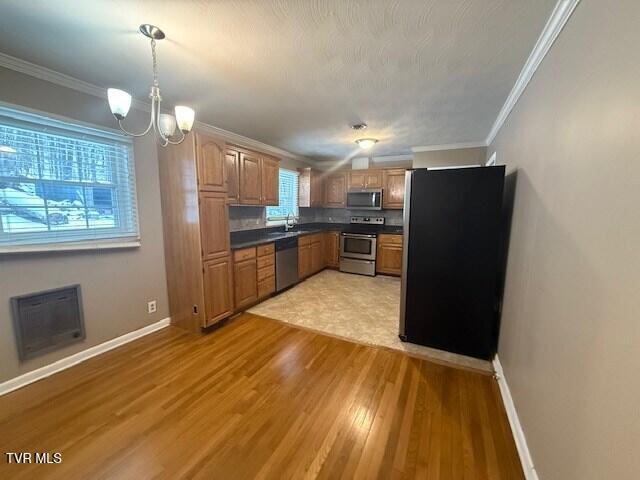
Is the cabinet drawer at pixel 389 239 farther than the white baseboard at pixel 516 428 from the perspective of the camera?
Yes

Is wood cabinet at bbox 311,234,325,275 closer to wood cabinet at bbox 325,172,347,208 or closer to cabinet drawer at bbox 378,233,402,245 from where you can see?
wood cabinet at bbox 325,172,347,208

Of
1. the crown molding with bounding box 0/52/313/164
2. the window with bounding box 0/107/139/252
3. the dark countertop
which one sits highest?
the crown molding with bounding box 0/52/313/164

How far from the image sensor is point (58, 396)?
1.90 m

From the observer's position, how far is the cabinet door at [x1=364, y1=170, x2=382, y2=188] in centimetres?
537

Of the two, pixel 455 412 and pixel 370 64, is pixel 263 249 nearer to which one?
pixel 370 64

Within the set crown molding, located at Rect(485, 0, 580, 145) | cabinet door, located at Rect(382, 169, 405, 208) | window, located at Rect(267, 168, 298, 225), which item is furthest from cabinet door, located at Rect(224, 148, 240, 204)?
cabinet door, located at Rect(382, 169, 405, 208)

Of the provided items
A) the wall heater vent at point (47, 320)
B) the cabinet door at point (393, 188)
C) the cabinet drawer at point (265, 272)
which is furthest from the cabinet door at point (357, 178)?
the wall heater vent at point (47, 320)

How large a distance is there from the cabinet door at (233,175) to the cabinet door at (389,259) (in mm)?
3027

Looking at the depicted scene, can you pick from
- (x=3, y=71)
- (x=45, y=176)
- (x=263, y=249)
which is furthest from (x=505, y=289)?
(x=3, y=71)

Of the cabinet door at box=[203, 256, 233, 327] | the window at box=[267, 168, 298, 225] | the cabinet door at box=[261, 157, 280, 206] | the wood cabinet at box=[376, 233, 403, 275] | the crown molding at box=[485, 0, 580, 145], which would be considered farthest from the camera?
the wood cabinet at box=[376, 233, 403, 275]

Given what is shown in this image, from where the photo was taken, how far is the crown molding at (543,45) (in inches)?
52.4

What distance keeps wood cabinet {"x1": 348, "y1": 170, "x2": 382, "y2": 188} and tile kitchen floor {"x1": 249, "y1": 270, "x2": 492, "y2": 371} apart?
2.01 metres

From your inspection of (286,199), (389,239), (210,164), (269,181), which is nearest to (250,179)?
(269,181)

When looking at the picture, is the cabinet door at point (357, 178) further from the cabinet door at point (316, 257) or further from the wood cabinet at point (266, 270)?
the wood cabinet at point (266, 270)
